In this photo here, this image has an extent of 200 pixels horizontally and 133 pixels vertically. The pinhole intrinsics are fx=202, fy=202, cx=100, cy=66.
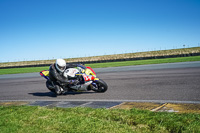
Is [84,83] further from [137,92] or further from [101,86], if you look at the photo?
[137,92]

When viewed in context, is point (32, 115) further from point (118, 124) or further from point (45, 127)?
point (118, 124)

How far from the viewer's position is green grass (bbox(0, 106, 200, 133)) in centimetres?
358

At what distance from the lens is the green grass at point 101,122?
141 inches

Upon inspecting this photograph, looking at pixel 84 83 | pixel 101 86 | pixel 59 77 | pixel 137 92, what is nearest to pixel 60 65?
pixel 59 77

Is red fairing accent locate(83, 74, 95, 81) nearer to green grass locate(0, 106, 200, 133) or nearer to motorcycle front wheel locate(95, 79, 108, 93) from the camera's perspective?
motorcycle front wheel locate(95, 79, 108, 93)

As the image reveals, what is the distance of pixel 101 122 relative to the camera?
13.1 ft

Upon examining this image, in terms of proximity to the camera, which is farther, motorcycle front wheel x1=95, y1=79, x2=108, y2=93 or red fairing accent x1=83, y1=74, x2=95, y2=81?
motorcycle front wheel x1=95, y1=79, x2=108, y2=93

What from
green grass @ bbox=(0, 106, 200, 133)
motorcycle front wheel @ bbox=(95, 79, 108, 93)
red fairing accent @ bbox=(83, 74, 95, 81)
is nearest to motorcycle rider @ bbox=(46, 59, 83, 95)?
red fairing accent @ bbox=(83, 74, 95, 81)

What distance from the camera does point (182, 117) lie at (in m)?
4.04

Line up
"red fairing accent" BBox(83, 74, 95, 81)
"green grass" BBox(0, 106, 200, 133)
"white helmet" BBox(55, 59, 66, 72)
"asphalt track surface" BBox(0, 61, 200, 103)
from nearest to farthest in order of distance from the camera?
"green grass" BBox(0, 106, 200, 133) → "asphalt track surface" BBox(0, 61, 200, 103) → "red fairing accent" BBox(83, 74, 95, 81) → "white helmet" BBox(55, 59, 66, 72)

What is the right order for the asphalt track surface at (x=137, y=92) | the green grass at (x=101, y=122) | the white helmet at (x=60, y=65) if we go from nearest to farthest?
1. the green grass at (x=101, y=122)
2. the asphalt track surface at (x=137, y=92)
3. the white helmet at (x=60, y=65)

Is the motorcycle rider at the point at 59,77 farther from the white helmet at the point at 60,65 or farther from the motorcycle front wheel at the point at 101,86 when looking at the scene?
the motorcycle front wheel at the point at 101,86

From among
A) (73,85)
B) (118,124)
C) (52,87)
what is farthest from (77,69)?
(118,124)

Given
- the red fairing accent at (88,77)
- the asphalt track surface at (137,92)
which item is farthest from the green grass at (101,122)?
the red fairing accent at (88,77)
